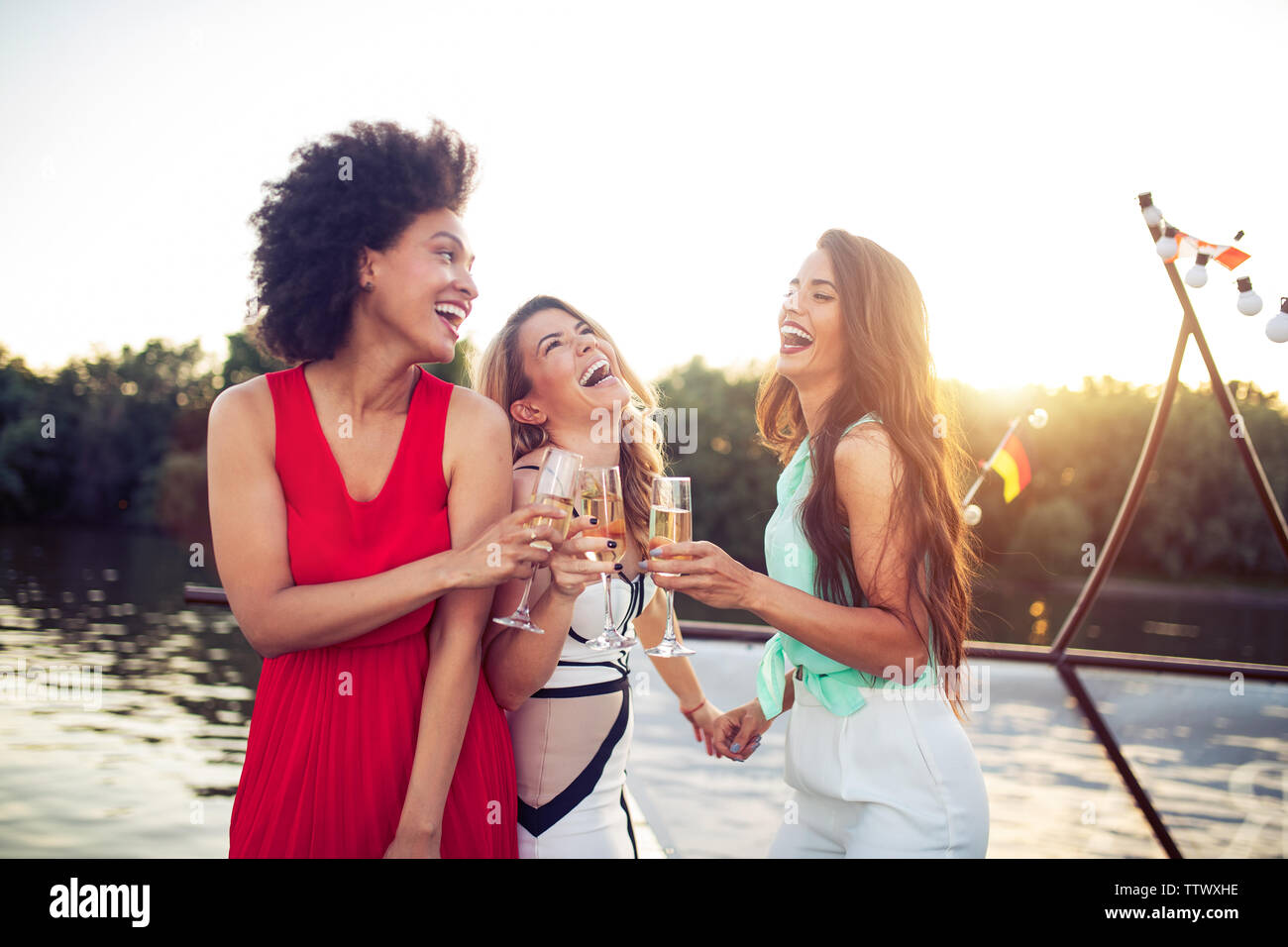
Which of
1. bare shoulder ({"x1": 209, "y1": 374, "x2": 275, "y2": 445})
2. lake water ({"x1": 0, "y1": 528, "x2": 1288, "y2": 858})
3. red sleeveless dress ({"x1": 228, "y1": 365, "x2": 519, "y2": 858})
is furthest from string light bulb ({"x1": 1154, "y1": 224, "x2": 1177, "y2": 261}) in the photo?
bare shoulder ({"x1": 209, "y1": 374, "x2": 275, "y2": 445})

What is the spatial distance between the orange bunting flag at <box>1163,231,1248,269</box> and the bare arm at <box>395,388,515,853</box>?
4.59 metres

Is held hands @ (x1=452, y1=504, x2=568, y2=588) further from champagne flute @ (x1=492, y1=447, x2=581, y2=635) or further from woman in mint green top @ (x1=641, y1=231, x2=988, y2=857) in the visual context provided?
woman in mint green top @ (x1=641, y1=231, x2=988, y2=857)

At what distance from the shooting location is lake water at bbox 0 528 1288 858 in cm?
594

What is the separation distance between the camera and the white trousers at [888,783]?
2416mm

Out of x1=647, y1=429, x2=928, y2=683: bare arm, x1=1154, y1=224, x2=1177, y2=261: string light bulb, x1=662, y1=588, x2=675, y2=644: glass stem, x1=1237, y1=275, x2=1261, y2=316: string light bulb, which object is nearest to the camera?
x1=647, y1=429, x2=928, y2=683: bare arm

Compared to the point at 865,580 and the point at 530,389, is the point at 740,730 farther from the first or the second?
the point at 530,389

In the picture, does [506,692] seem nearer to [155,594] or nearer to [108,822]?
[108,822]

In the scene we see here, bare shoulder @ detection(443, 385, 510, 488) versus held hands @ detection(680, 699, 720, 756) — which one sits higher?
bare shoulder @ detection(443, 385, 510, 488)

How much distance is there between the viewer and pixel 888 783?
2.45 metres

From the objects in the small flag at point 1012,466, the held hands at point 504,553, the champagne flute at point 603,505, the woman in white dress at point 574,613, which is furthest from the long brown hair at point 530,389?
the small flag at point 1012,466

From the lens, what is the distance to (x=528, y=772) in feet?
8.54

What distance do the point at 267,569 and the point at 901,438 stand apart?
5.26ft

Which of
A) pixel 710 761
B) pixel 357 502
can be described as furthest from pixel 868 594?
pixel 710 761

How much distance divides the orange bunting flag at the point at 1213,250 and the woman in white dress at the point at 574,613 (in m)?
3.54
